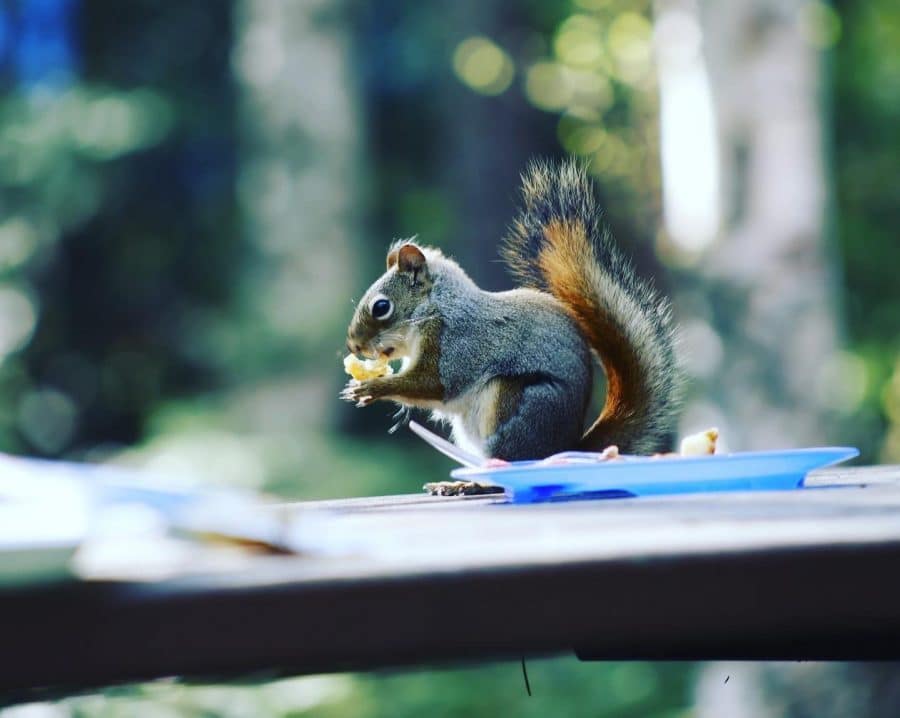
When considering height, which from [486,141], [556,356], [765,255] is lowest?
[556,356]

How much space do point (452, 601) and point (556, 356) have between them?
3.36ft

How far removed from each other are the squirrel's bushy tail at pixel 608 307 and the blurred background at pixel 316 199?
6.72 feet

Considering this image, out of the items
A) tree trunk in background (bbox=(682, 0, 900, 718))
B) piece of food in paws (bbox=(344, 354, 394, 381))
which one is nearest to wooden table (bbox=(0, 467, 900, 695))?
piece of food in paws (bbox=(344, 354, 394, 381))

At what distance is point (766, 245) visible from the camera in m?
3.08

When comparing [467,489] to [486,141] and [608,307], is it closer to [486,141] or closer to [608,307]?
[608,307]

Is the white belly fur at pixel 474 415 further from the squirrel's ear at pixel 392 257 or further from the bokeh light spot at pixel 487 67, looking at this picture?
the bokeh light spot at pixel 487 67

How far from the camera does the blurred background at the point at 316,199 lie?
458 cm

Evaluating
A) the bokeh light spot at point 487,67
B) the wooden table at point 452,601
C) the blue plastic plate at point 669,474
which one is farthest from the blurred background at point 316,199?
the wooden table at point 452,601

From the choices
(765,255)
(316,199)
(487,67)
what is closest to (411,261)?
(765,255)

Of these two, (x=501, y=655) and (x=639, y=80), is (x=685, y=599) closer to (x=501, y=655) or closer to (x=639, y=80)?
(x=501, y=655)

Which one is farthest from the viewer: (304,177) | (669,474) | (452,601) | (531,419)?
(304,177)

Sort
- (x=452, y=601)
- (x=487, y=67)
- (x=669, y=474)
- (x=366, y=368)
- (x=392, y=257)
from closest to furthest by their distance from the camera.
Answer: (x=452, y=601), (x=669, y=474), (x=366, y=368), (x=392, y=257), (x=487, y=67)

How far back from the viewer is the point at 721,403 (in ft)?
10.3

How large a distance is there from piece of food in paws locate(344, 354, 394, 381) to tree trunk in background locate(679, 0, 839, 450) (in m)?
1.53
